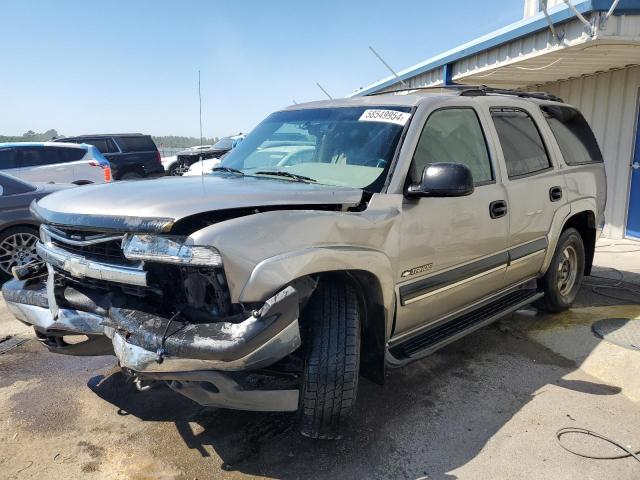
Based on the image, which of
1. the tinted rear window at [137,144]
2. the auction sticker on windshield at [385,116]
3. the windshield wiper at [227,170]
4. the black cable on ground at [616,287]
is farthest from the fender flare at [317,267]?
the tinted rear window at [137,144]

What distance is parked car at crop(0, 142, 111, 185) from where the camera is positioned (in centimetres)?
1069

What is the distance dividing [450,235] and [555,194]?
5.43 feet

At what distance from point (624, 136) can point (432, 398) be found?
23.0 feet

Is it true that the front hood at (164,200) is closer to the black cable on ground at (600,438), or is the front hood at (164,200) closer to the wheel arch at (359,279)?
the wheel arch at (359,279)

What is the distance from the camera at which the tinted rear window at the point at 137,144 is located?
17125 millimetres

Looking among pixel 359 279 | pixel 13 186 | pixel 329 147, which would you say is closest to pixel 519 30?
pixel 329 147

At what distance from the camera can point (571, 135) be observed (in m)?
4.97

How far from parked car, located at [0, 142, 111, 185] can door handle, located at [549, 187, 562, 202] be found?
931 cm

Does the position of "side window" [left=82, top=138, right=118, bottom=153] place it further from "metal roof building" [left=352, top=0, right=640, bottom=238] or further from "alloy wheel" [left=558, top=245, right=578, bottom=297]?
"alloy wheel" [left=558, top=245, right=578, bottom=297]

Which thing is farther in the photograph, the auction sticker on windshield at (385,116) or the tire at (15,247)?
the tire at (15,247)

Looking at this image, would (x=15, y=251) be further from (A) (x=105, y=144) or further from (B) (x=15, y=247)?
(A) (x=105, y=144)

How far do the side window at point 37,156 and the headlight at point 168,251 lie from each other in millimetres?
10111

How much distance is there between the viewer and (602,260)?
7199 mm

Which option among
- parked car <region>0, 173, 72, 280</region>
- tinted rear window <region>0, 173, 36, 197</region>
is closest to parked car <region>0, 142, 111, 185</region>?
tinted rear window <region>0, 173, 36, 197</region>
